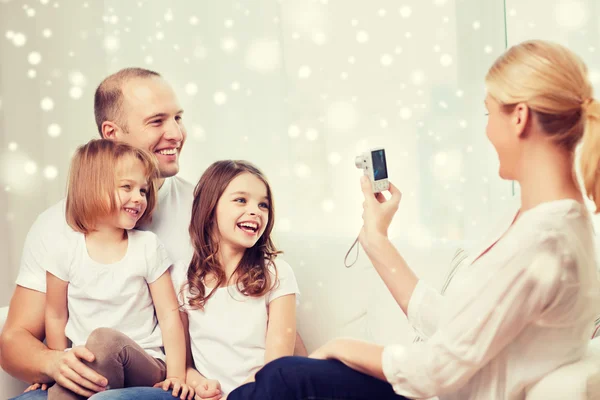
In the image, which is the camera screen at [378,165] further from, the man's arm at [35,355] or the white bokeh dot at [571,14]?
the white bokeh dot at [571,14]

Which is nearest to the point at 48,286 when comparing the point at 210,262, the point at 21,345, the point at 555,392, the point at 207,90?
the point at 21,345

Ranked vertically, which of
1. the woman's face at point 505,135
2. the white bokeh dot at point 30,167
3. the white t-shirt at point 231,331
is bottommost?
the white t-shirt at point 231,331

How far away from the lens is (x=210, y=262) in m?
1.58

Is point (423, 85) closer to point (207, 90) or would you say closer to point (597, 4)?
point (597, 4)

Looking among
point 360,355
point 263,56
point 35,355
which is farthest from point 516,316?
point 263,56

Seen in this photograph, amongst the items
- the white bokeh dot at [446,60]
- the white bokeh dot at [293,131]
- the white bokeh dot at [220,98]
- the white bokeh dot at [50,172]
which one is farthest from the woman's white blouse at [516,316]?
the white bokeh dot at [50,172]

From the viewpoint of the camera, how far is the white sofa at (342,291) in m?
1.59

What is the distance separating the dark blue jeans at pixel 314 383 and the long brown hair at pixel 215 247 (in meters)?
0.47

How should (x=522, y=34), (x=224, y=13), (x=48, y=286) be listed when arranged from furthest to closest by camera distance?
(x=224, y=13) < (x=522, y=34) < (x=48, y=286)

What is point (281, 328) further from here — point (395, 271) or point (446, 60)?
point (446, 60)

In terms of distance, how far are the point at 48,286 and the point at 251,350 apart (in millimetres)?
468

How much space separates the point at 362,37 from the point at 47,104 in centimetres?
129

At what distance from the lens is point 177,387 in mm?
1423

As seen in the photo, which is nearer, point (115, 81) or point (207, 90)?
point (115, 81)
